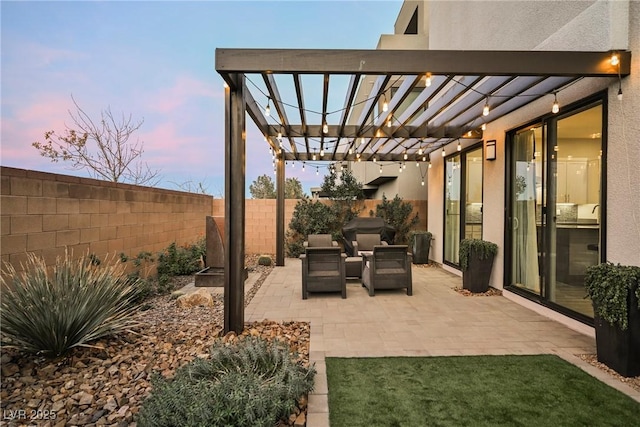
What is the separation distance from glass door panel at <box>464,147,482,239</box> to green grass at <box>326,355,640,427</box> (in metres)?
3.83

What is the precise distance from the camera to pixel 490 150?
19.1 ft

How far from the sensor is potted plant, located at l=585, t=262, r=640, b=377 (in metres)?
2.69

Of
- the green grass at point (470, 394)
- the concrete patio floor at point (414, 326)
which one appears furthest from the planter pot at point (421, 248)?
the green grass at point (470, 394)

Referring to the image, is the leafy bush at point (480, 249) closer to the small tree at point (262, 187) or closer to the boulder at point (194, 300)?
the boulder at point (194, 300)

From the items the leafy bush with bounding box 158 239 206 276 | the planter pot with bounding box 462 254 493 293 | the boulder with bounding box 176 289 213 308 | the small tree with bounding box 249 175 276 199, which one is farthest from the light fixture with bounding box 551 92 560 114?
the small tree with bounding box 249 175 276 199

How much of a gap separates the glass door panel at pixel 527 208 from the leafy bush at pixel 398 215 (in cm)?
450

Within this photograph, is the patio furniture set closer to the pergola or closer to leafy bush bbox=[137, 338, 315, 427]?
the pergola

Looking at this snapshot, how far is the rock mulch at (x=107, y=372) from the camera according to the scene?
2.22 meters

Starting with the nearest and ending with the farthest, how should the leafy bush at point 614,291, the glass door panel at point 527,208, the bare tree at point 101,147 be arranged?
the leafy bush at point 614,291 → the glass door panel at point 527,208 → the bare tree at point 101,147

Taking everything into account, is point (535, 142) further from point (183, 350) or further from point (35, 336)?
point (35, 336)

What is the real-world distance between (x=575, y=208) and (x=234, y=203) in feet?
13.7

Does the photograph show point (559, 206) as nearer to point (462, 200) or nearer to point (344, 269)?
point (462, 200)

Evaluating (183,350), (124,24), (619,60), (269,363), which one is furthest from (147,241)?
(619,60)

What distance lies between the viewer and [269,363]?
8.38ft
